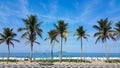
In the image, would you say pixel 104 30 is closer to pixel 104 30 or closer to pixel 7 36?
pixel 104 30

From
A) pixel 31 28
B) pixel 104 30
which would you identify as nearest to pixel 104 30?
pixel 104 30

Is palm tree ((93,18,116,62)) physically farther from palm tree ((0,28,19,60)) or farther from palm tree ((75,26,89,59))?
palm tree ((0,28,19,60))

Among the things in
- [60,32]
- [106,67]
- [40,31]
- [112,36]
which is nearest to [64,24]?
[60,32]

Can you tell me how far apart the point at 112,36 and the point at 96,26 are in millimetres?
3929

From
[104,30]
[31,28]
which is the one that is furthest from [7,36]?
[104,30]

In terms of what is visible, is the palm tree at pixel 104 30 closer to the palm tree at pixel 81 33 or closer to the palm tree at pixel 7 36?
the palm tree at pixel 81 33

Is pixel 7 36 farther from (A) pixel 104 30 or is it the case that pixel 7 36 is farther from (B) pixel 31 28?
(A) pixel 104 30

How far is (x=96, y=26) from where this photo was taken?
51.7 meters

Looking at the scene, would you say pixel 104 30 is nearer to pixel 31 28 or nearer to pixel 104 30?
pixel 104 30

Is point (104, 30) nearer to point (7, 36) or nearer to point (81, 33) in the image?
point (81, 33)

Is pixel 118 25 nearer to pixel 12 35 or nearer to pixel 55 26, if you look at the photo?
pixel 55 26

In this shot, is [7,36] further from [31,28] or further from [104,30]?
[104,30]

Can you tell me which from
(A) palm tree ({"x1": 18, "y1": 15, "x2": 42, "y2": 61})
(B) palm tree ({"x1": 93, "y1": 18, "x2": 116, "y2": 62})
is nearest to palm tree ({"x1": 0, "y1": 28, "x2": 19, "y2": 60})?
(A) palm tree ({"x1": 18, "y1": 15, "x2": 42, "y2": 61})

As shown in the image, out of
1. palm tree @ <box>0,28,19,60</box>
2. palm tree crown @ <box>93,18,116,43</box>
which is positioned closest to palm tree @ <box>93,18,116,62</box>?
palm tree crown @ <box>93,18,116,43</box>
